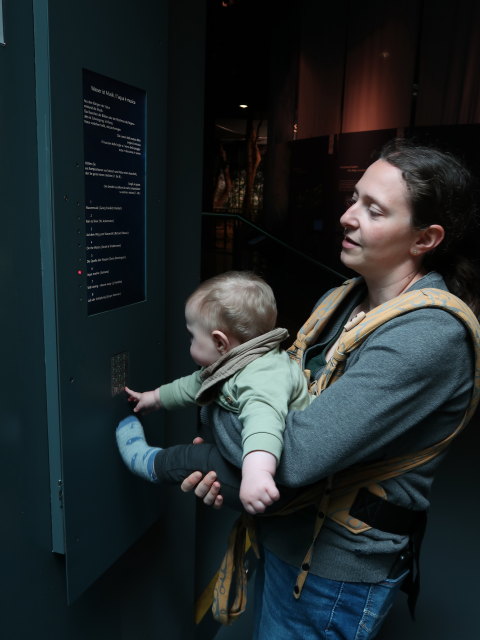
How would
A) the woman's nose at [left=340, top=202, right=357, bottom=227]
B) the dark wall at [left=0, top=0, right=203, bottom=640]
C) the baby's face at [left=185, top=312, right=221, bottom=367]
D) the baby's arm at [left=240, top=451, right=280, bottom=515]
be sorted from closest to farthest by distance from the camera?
the baby's arm at [left=240, top=451, right=280, bottom=515] < the dark wall at [left=0, top=0, right=203, bottom=640] < the woman's nose at [left=340, top=202, right=357, bottom=227] < the baby's face at [left=185, top=312, right=221, bottom=367]

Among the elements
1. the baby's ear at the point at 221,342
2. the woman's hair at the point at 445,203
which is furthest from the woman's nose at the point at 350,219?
the baby's ear at the point at 221,342

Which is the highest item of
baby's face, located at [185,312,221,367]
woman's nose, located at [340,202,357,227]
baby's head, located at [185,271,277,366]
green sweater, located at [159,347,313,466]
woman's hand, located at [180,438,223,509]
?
woman's nose, located at [340,202,357,227]

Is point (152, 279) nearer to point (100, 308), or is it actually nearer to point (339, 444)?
point (100, 308)

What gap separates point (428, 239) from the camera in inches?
47.5

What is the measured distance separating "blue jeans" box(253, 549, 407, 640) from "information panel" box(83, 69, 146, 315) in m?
0.88

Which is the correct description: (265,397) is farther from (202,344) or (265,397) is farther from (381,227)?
(381,227)

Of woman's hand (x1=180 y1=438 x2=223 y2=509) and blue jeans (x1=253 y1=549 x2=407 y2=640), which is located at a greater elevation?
woman's hand (x1=180 y1=438 x2=223 y2=509)

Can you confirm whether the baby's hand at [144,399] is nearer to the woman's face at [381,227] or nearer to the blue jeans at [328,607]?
the blue jeans at [328,607]

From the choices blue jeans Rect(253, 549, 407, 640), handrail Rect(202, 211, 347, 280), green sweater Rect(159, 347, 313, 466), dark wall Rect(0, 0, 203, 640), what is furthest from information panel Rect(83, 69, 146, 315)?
handrail Rect(202, 211, 347, 280)

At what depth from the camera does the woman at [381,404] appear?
1.03 m

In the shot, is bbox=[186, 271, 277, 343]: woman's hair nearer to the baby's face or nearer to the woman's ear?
the baby's face

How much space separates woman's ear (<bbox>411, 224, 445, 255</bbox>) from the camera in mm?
1188

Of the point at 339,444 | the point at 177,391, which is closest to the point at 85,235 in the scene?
the point at 177,391

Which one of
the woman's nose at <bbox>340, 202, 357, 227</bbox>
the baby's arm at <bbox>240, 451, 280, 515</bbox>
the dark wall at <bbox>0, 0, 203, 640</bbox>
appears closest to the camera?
the baby's arm at <bbox>240, 451, 280, 515</bbox>
